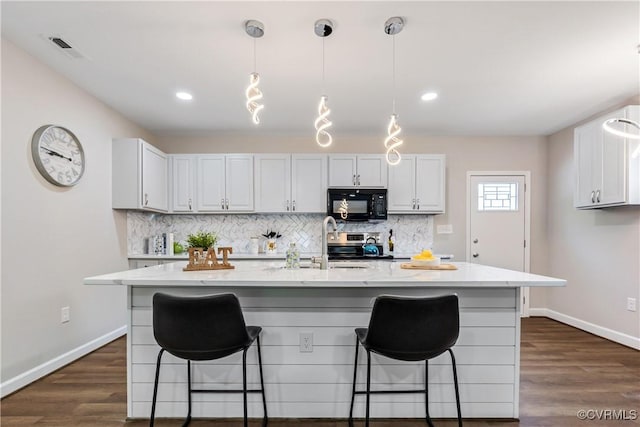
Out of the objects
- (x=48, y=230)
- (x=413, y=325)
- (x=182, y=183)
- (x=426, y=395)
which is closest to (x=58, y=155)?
(x=48, y=230)

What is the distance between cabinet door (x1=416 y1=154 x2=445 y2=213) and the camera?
14.1 ft

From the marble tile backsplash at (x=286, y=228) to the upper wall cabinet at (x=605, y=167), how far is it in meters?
1.74

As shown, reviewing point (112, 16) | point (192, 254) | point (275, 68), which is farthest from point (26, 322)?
point (275, 68)

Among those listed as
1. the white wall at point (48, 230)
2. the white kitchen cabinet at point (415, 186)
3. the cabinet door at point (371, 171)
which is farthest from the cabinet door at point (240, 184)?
the white kitchen cabinet at point (415, 186)

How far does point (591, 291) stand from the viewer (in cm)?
387

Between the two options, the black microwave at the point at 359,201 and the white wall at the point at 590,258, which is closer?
the white wall at the point at 590,258

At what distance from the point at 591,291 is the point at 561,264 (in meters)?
0.53

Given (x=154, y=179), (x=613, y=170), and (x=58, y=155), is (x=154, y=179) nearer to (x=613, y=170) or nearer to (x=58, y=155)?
(x=58, y=155)

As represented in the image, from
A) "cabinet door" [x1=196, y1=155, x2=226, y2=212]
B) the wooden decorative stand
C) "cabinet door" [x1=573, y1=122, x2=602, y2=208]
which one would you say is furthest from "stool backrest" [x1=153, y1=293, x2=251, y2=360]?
"cabinet door" [x1=573, y1=122, x2=602, y2=208]

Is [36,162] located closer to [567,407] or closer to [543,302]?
[567,407]

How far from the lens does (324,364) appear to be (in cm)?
202

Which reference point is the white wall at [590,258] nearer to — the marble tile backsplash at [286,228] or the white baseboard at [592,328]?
the white baseboard at [592,328]

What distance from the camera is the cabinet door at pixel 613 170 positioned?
3.06 m

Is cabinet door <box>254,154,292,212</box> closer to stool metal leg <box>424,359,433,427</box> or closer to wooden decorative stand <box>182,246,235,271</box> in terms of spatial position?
wooden decorative stand <box>182,246,235,271</box>
